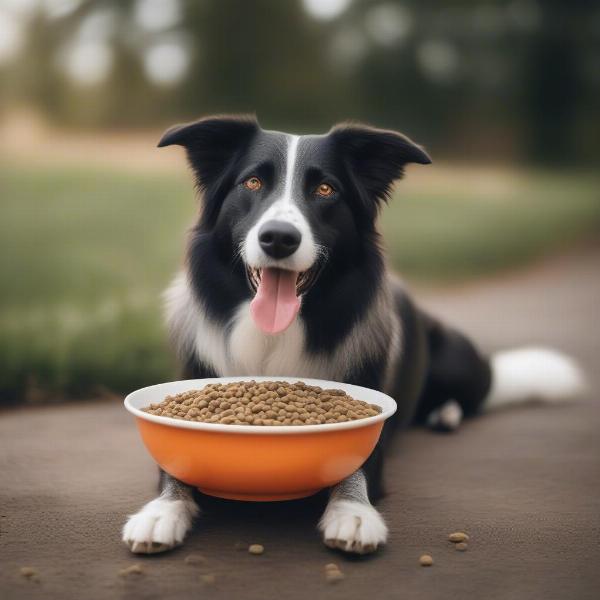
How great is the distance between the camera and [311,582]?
7.00 ft

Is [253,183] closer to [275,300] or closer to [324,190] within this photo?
[324,190]

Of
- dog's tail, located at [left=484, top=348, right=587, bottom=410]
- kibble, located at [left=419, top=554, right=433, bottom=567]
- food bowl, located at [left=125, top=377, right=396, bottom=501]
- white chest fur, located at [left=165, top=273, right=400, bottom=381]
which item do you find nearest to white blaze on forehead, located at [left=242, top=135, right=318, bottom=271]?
white chest fur, located at [left=165, top=273, right=400, bottom=381]

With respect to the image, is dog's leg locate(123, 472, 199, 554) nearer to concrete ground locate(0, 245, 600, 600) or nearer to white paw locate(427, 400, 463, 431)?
concrete ground locate(0, 245, 600, 600)

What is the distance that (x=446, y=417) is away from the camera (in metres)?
3.98

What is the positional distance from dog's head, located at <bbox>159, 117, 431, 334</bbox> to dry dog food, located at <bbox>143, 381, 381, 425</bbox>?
0.90ft

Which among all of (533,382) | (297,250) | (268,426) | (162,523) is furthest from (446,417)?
(162,523)

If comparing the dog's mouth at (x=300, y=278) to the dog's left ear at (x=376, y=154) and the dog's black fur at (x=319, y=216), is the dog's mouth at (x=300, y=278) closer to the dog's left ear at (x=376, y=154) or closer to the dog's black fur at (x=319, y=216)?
the dog's black fur at (x=319, y=216)

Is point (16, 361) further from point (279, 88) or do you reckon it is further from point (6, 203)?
→ point (279, 88)

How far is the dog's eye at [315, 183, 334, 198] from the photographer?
2.91m

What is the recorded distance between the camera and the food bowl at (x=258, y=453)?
226 cm

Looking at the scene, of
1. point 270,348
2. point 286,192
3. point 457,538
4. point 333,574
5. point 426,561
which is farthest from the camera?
point 270,348

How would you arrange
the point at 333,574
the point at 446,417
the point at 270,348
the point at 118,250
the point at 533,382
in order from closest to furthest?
the point at 333,574, the point at 270,348, the point at 446,417, the point at 533,382, the point at 118,250

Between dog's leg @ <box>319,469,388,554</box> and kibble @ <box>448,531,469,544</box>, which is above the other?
dog's leg @ <box>319,469,388,554</box>

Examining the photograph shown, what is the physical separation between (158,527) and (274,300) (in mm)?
935
